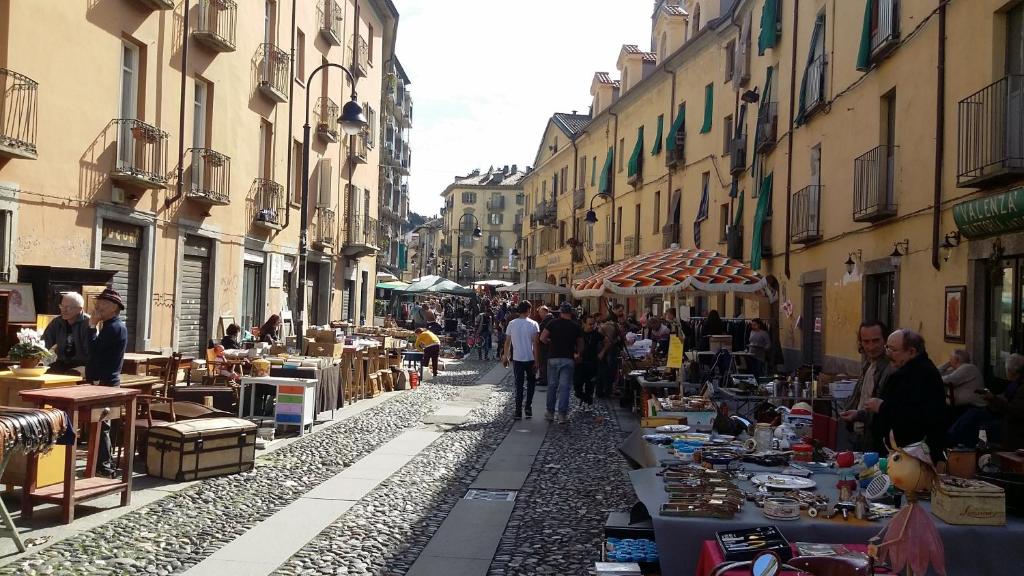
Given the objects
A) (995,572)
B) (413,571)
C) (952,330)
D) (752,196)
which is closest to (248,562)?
(413,571)

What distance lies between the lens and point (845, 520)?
4305 millimetres

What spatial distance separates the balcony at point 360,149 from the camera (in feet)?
87.2

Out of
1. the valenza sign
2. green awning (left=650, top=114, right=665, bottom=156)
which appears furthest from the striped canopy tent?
green awning (left=650, top=114, right=665, bottom=156)

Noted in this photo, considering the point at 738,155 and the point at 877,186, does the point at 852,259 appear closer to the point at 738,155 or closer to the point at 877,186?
the point at 877,186

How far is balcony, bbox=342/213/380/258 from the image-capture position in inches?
1054

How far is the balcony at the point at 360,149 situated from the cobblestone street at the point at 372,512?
52.8 feet

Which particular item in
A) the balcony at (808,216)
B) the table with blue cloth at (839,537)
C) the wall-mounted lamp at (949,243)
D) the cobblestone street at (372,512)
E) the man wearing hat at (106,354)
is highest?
the balcony at (808,216)

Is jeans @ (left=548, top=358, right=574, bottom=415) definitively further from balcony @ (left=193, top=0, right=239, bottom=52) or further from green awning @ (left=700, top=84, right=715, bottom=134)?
green awning @ (left=700, top=84, right=715, bottom=134)

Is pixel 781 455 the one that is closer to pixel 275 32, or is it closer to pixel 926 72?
pixel 926 72

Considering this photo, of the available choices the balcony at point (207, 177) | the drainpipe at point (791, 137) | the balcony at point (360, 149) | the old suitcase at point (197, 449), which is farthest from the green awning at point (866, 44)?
the balcony at point (360, 149)

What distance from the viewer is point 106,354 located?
7.57m

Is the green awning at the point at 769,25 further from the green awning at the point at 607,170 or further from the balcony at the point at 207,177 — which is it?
the green awning at the point at 607,170

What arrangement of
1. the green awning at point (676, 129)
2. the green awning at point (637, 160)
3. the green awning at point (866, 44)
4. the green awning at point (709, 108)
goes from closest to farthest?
the green awning at point (866, 44) < the green awning at point (709, 108) < the green awning at point (676, 129) < the green awning at point (637, 160)

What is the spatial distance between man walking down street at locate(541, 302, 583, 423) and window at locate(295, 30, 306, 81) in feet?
39.6
